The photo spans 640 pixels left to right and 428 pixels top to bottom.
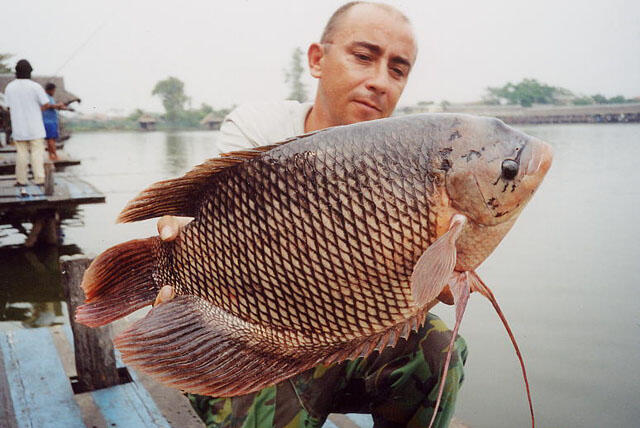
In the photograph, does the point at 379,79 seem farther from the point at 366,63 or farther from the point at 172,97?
the point at 172,97

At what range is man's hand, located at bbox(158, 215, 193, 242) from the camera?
140 cm

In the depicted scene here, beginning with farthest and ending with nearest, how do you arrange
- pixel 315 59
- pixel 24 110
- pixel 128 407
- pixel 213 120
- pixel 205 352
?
pixel 213 120, pixel 24 110, pixel 128 407, pixel 315 59, pixel 205 352

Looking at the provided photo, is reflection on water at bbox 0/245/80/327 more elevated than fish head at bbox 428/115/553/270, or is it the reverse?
fish head at bbox 428/115/553/270

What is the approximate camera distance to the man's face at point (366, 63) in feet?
6.22

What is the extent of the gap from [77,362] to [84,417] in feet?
1.39

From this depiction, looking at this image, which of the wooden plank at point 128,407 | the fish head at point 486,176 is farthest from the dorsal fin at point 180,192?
the wooden plank at point 128,407

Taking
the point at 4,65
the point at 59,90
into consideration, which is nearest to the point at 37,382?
the point at 59,90

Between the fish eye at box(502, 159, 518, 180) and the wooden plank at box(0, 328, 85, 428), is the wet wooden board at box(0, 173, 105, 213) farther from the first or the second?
the fish eye at box(502, 159, 518, 180)

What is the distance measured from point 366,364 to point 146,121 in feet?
256

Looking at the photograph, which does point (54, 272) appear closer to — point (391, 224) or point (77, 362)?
point (77, 362)

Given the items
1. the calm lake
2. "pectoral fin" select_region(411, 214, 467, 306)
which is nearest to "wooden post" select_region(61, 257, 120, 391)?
"pectoral fin" select_region(411, 214, 467, 306)

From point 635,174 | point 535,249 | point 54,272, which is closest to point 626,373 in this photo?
point 535,249

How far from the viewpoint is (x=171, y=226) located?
4.60ft

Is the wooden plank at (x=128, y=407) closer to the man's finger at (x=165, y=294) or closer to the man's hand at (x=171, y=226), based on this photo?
the man's finger at (x=165, y=294)
